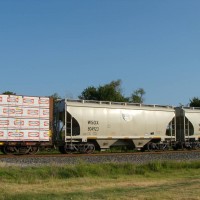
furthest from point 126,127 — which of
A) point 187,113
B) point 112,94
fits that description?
point 112,94

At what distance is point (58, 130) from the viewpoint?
26.1 metres

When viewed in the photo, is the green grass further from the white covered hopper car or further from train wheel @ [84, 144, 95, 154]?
the white covered hopper car

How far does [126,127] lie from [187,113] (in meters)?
7.34

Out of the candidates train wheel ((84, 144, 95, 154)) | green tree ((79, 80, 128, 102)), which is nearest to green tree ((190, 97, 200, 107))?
green tree ((79, 80, 128, 102))

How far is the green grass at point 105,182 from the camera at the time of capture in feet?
29.7

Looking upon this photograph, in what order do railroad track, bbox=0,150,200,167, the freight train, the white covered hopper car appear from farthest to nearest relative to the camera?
1. the white covered hopper car
2. the freight train
3. railroad track, bbox=0,150,200,167

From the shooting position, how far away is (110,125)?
27.6 meters

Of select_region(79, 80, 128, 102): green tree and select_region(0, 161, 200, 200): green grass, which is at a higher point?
select_region(79, 80, 128, 102): green tree

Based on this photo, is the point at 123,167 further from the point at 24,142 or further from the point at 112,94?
the point at 112,94

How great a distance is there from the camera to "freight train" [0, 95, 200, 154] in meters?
23.5

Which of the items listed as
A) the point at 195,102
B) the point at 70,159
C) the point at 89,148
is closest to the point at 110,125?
the point at 89,148

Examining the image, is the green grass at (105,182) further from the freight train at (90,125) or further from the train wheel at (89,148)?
the train wheel at (89,148)

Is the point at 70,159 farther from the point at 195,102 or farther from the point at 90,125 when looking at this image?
the point at 195,102

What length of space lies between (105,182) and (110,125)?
52.3 feet
